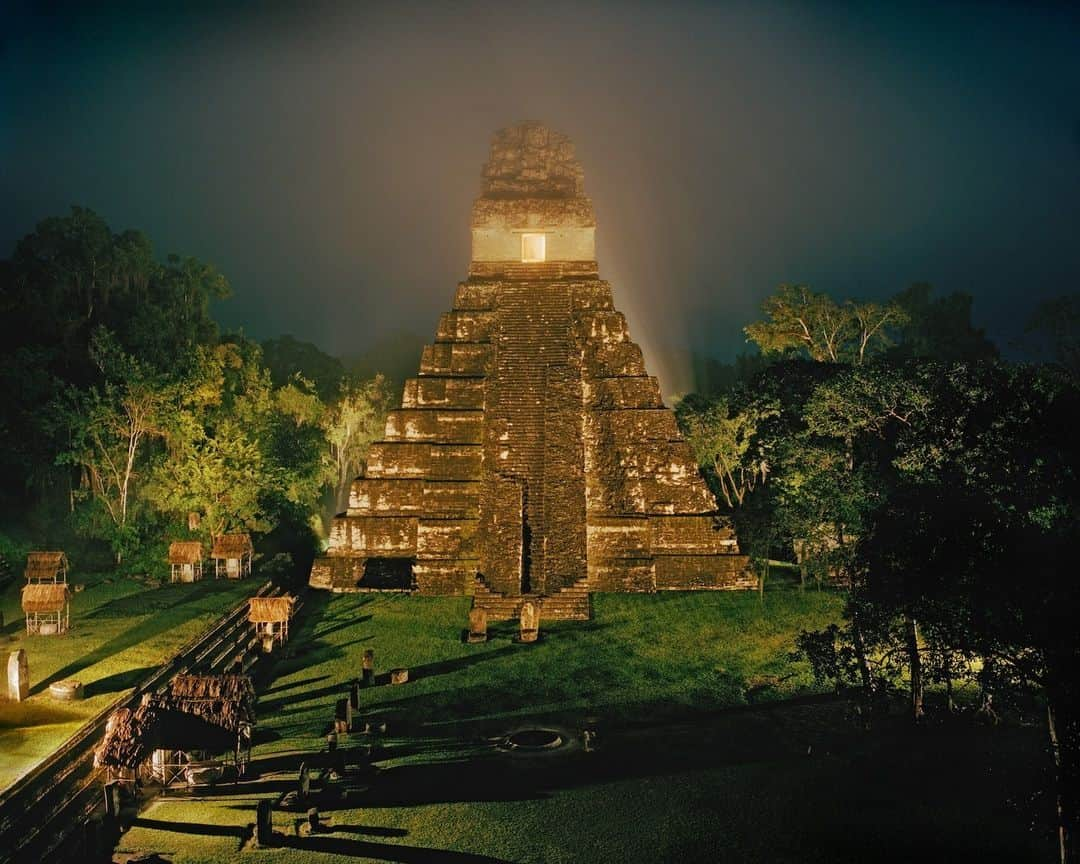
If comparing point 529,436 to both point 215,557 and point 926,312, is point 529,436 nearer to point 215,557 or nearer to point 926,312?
point 215,557

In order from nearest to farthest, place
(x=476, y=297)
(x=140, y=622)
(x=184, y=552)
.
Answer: (x=140, y=622) < (x=184, y=552) < (x=476, y=297)

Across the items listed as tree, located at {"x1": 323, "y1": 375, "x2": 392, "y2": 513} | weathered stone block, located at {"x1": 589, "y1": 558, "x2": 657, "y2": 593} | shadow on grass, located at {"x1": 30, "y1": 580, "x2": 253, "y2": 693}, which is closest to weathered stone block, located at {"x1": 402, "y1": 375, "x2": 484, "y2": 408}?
weathered stone block, located at {"x1": 589, "y1": 558, "x2": 657, "y2": 593}

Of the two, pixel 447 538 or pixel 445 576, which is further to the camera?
pixel 447 538

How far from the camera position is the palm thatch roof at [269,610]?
53.5 feet

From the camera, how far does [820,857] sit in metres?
8.70

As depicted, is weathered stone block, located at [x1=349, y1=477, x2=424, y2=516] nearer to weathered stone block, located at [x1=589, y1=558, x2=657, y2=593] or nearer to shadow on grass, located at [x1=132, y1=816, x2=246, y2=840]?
weathered stone block, located at [x1=589, y1=558, x2=657, y2=593]

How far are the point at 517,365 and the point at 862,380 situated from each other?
13.0 meters

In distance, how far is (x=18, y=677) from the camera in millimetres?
13594

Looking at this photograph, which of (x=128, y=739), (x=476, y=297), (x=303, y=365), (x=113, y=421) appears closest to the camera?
(x=128, y=739)

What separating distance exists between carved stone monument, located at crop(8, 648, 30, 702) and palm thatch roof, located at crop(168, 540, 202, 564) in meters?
8.86

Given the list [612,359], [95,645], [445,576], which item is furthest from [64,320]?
[612,359]

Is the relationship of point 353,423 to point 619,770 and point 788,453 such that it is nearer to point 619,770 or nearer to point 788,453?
point 788,453

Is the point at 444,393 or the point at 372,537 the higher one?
the point at 444,393

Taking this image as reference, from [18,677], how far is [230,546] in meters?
10.0
